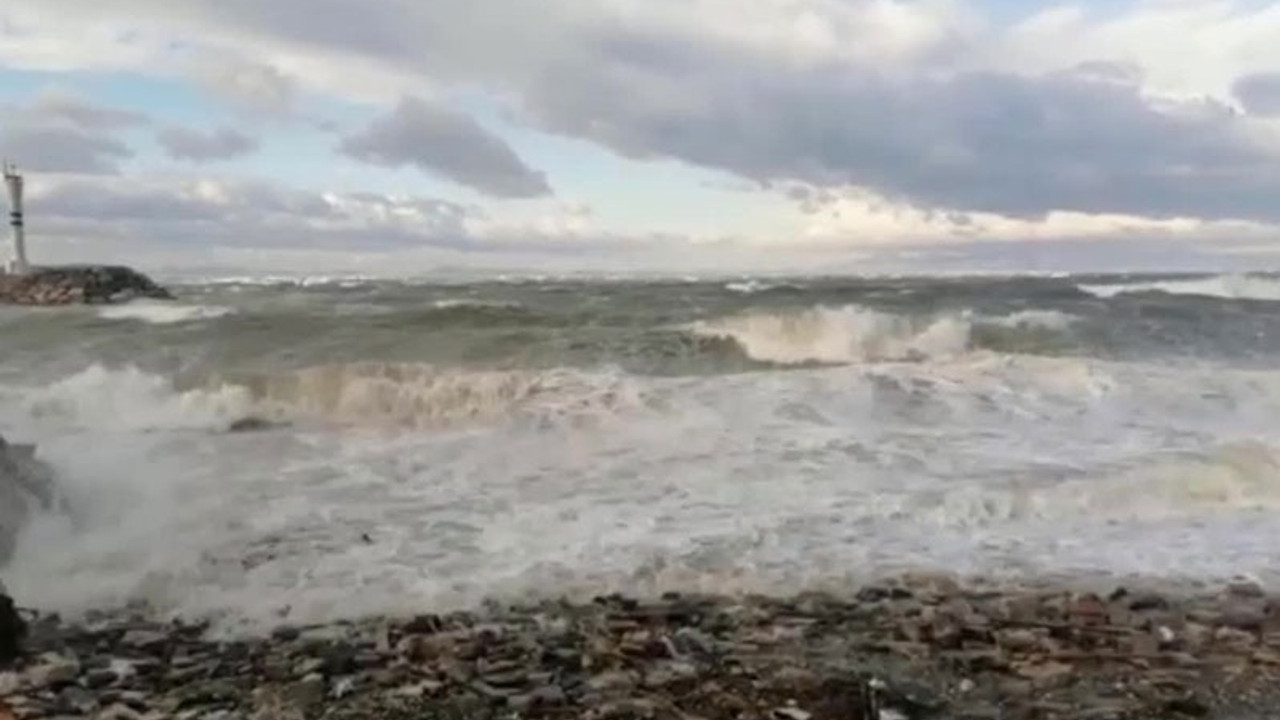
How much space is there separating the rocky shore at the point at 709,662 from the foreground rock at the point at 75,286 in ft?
125

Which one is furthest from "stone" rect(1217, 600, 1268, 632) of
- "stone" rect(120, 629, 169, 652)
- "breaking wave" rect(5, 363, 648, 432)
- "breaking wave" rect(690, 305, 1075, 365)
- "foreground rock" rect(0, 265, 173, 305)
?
"foreground rock" rect(0, 265, 173, 305)

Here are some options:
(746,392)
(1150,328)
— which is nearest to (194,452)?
(746,392)

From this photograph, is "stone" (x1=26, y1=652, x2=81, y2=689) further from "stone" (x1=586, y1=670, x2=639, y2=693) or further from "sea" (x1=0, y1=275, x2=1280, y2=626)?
"stone" (x1=586, y1=670, x2=639, y2=693)

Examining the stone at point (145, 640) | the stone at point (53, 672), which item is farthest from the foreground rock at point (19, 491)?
the stone at point (53, 672)

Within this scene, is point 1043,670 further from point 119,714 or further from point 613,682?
point 119,714

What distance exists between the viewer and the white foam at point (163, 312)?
2891cm

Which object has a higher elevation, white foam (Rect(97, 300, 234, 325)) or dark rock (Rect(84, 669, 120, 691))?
white foam (Rect(97, 300, 234, 325))

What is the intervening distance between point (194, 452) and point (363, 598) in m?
6.40

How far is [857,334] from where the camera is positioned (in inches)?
933

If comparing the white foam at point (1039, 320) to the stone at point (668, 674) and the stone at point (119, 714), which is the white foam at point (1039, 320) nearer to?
the stone at point (668, 674)

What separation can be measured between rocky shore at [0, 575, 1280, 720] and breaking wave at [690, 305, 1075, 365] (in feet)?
47.1

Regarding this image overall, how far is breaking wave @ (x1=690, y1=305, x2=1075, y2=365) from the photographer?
71.7 ft

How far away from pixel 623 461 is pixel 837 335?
13.2m

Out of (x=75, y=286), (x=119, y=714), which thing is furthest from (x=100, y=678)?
(x=75, y=286)
